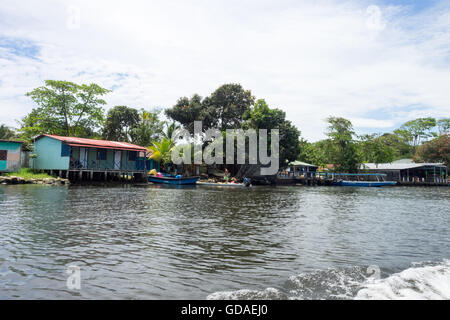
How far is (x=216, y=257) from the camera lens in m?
7.23

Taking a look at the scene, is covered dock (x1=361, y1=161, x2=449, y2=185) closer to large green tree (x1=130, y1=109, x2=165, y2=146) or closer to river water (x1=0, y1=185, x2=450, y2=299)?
large green tree (x1=130, y1=109, x2=165, y2=146)

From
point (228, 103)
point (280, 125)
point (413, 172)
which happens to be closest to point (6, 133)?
point (228, 103)

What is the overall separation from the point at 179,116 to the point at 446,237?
43695mm

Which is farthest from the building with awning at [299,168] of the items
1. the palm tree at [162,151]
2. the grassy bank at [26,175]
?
the grassy bank at [26,175]

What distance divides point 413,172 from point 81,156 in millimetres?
53929

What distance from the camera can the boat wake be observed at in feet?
17.0

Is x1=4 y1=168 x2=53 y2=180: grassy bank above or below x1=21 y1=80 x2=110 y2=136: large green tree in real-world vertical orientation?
below

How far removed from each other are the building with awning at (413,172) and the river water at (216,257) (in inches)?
1894

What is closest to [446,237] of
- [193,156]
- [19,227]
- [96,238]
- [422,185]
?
[96,238]

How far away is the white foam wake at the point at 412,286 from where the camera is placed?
17.7 feet

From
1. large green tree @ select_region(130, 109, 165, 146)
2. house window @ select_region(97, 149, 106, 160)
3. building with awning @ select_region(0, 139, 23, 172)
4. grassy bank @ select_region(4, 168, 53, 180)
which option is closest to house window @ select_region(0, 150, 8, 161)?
building with awning @ select_region(0, 139, 23, 172)

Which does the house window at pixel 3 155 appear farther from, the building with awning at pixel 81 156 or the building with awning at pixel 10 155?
the building with awning at pixel 81 156

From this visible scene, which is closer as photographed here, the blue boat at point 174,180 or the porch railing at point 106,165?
the porch railing at point 106,165

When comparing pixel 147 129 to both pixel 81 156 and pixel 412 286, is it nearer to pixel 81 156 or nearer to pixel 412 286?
pixel 81 156
